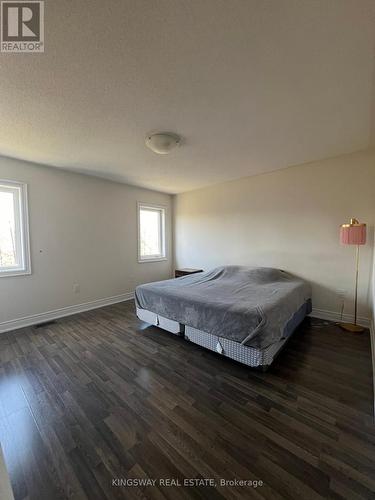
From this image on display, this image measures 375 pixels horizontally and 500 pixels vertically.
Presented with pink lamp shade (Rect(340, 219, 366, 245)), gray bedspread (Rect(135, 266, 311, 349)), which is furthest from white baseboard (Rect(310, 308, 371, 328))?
pink lamp shade (Rect(340, 219, 366, 245))

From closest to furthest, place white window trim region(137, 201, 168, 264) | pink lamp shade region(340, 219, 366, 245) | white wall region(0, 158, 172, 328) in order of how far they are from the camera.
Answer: pink lamp shade region(340, 219, 366, 245) < white wall region(0, 158, 172, 328) < white window trim region(137, 201, 168, 264)

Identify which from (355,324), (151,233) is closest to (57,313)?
→ (151,233)

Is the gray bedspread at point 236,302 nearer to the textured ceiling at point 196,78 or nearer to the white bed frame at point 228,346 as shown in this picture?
the white bed frame at point 228,346

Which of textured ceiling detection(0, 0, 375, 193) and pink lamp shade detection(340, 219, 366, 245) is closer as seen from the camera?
textured ceiling detection(0, 0, 375, 193)

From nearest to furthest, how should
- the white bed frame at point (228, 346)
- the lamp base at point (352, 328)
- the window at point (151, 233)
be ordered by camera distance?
the white bed frame at point (228, 346) → the lamp base at point (352, 328) → the window at point (151, 233)

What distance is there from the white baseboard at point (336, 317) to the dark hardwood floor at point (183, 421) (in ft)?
2.18

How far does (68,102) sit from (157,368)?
2.59 m

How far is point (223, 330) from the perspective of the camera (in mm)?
1996

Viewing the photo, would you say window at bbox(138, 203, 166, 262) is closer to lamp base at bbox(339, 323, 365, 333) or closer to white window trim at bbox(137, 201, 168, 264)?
white window trim at bbox(137, 201, 168, 264)

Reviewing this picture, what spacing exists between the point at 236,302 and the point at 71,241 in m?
2.97

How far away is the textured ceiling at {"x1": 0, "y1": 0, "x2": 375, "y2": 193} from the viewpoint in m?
1.09

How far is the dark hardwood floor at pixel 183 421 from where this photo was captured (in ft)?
3.41

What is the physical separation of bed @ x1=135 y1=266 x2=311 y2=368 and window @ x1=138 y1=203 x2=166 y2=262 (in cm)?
180

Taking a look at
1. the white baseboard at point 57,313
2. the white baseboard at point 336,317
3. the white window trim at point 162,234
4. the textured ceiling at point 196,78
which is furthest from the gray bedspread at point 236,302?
the textured ceiling at point 196,78
